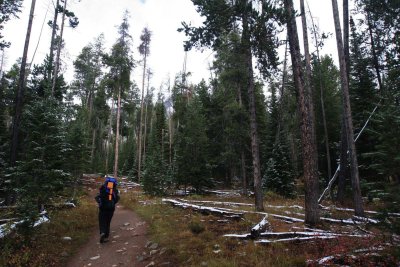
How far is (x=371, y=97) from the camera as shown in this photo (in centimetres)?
2175

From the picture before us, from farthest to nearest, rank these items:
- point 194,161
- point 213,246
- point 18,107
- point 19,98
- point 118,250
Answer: point 194,161 → point 19,98 → point 18,107 → point 118,250 → point 213,246

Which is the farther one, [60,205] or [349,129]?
[60,205]

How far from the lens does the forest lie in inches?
351

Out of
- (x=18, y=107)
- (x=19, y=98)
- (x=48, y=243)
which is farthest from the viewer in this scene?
(x=19, y=98)

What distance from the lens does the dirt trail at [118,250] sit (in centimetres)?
707

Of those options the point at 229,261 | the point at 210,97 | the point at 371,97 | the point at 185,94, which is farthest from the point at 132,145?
the point at 229,261

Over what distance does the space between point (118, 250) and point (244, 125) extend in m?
16.3

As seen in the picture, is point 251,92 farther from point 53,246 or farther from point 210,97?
point 210,97

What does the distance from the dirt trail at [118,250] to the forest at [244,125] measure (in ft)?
5.91

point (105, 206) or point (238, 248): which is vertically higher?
point (105, 206)

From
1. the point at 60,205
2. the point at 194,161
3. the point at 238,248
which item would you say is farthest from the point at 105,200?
the point at 194,161

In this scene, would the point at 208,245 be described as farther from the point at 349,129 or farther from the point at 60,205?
the point at 60,205

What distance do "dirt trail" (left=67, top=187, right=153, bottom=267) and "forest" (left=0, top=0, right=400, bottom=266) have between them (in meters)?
1.80

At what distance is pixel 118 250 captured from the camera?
315 inches
